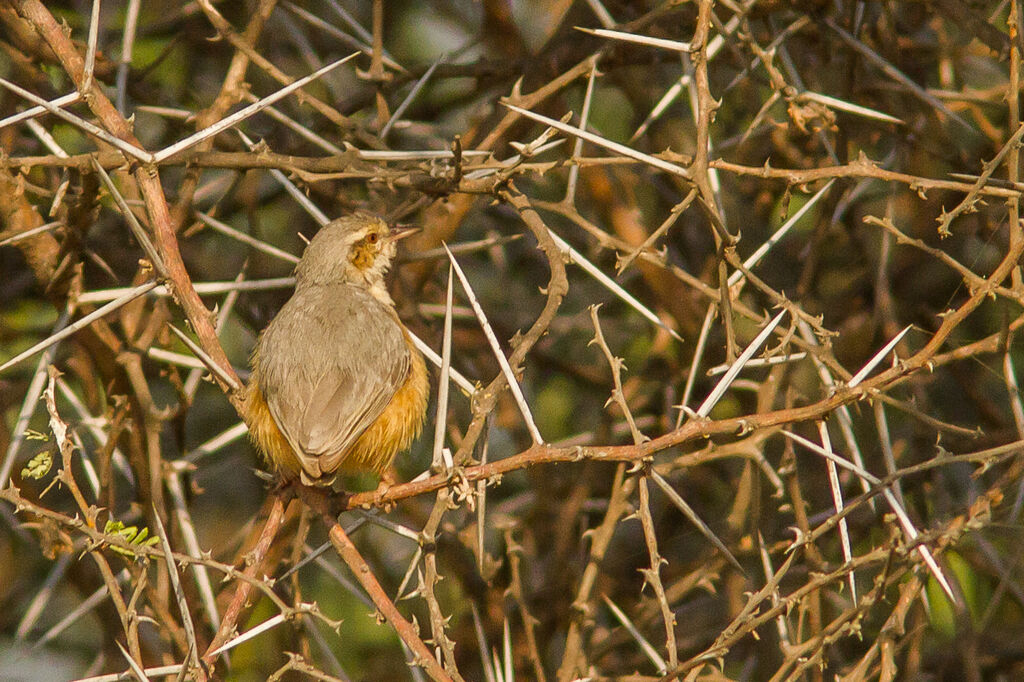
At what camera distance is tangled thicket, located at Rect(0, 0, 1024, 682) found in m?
3.42

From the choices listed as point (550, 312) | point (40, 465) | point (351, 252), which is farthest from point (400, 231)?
point (40, 465)

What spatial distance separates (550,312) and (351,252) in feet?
5.36

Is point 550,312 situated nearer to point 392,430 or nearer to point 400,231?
point 392,430

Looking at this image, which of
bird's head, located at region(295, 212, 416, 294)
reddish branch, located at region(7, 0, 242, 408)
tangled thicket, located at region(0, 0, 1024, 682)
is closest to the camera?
reddish branch, located at region(7, 0, 242, 408)

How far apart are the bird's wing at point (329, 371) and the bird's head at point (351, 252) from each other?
0.47ft

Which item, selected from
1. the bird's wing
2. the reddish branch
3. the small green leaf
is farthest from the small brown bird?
the small green leaf

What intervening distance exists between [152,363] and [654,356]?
2373 mm

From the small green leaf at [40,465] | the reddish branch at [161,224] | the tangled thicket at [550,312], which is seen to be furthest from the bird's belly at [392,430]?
the small green leaf at [40,465]

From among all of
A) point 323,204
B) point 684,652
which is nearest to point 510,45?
point 323,204

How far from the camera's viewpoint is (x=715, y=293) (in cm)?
343

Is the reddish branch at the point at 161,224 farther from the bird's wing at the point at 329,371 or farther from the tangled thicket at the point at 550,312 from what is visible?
the bird's wing at the point at 329,371

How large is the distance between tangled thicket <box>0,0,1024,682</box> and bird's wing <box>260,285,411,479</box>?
0.19m

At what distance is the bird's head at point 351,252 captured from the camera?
4312 millimetres

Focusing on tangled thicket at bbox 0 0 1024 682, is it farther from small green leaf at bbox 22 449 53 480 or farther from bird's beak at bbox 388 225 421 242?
bird's beak at bbox 388 225 421 242
